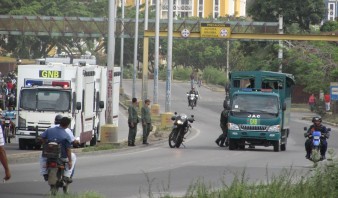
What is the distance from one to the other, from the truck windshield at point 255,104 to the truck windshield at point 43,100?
6271mm

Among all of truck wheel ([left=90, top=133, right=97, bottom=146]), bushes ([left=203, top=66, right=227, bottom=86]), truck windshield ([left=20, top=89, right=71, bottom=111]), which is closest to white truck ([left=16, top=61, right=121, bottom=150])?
truck windshield ([left=20, top=89, right=71, bottom=111])

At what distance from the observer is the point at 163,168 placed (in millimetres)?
30469

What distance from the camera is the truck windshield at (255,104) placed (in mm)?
40588

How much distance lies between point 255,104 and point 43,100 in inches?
300

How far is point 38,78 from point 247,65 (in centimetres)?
6709

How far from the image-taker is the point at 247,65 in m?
104

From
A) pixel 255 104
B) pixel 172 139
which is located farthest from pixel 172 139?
pixel 255 104

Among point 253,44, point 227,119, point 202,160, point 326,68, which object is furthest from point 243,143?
point 253,44

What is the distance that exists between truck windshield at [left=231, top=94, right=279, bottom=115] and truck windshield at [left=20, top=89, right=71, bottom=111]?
20.6 ft

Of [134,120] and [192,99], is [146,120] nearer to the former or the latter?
[134,120]

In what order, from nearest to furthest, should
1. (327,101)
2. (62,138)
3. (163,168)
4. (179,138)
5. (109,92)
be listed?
(62,138) < (163,168) < (109,92) < (179,138) < (327,101)

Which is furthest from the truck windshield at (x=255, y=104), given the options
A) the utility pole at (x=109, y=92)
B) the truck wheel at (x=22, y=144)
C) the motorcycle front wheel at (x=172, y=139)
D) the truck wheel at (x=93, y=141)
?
the truck wheel at (x=22, y=144)

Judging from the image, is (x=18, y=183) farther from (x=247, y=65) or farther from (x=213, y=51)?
(x=213, y=51)

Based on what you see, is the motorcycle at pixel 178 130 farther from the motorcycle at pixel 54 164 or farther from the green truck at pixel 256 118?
the motorcycle at pixel 54 164
